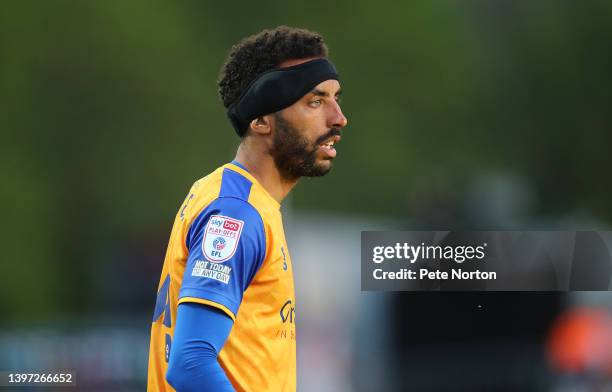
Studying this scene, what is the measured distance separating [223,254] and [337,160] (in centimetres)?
1001

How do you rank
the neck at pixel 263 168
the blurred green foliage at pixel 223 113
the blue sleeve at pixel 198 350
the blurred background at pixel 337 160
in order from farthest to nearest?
the blurred green foliage at pixel 223 113, the blurred background at pixel 337 160, the neck at pixel 263 168, the blue sleeve at pixel 198 350

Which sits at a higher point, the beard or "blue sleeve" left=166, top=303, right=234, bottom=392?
the beard

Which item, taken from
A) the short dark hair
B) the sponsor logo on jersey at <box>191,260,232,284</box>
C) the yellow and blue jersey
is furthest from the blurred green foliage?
the sponsor logo on jersey at <box>191,260,232,284</box>

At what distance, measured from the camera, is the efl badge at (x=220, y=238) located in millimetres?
2758

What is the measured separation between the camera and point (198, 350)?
8.79 ft

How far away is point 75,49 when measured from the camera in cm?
1222

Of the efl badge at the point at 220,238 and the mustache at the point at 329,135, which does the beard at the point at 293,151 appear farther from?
the efl badge at the point at 220,238

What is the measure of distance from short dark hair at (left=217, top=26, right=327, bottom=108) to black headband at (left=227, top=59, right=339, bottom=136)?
0.04m

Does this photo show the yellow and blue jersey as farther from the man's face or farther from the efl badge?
the man's face

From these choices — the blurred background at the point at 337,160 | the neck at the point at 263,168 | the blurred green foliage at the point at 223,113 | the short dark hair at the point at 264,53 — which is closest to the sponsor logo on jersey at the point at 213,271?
the neck at the point at 263,168

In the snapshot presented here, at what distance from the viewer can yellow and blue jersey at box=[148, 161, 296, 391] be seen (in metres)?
2.76

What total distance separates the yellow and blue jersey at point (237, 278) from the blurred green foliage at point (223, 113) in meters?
7.82

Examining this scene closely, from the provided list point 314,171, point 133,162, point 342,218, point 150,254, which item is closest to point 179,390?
point 314,171

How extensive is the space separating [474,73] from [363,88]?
5.52 feet
